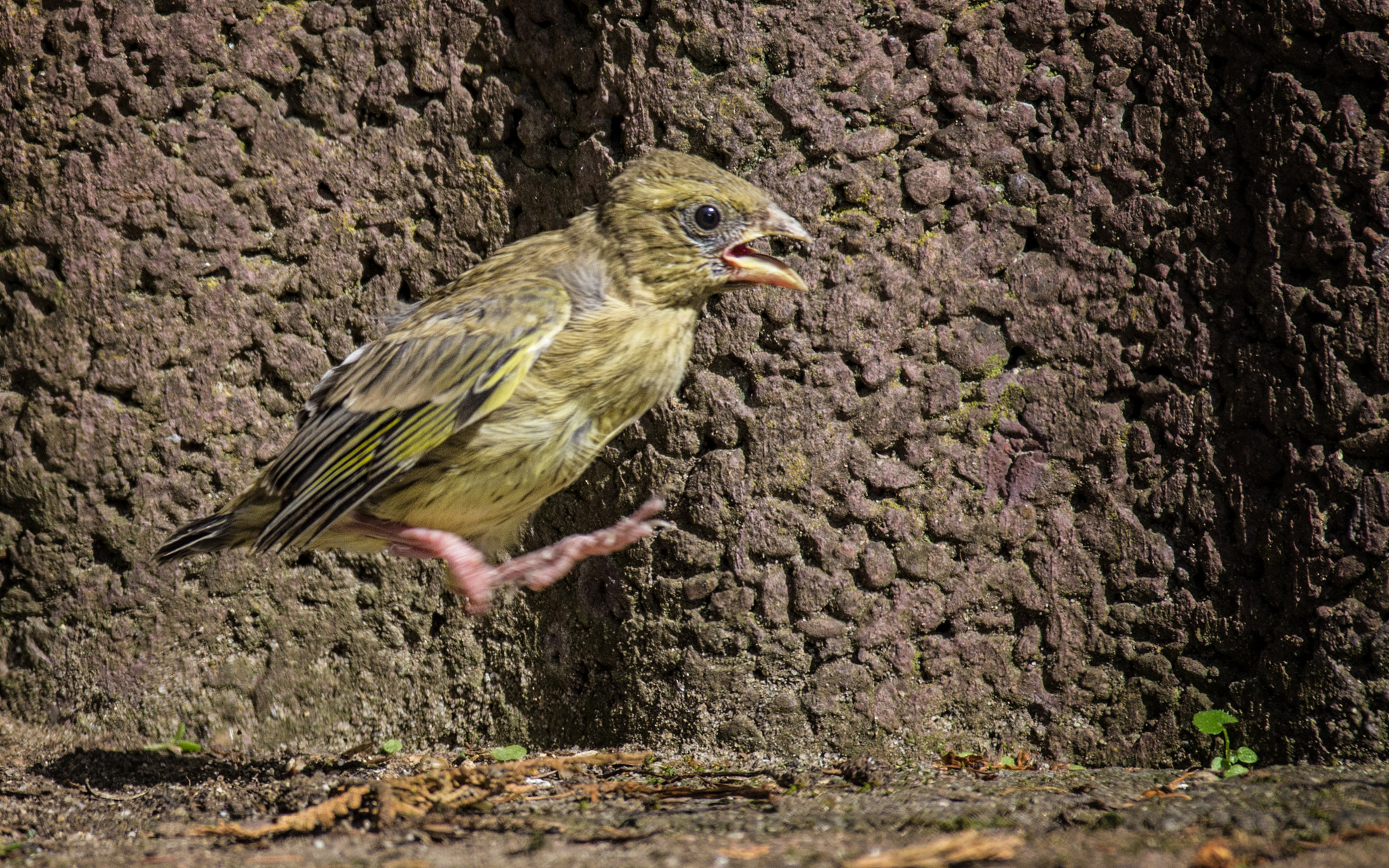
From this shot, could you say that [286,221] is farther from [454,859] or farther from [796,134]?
[454,859]

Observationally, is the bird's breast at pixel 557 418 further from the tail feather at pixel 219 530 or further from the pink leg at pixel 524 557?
A: the tail feather at pixel 219 530

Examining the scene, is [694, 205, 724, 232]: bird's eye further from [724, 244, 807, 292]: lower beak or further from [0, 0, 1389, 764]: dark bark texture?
[0, 0, 1389, 764]: dark bark texture

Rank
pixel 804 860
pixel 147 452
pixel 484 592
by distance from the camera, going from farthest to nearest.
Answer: pixel 147 452 → pixel 484 592 → pixel 804 860

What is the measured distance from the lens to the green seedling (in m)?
5.00

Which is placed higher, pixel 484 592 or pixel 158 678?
pixel 484 592

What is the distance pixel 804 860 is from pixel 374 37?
4110 millimetres

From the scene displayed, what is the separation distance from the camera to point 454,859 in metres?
2.93

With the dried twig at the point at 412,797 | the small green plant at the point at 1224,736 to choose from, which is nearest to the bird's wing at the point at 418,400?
the dried twig at the point at 412,797

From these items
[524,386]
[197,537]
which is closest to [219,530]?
[197,537]

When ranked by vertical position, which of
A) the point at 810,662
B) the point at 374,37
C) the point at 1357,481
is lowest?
the point at 810,662

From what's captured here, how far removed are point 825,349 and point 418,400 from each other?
1686 millimetres

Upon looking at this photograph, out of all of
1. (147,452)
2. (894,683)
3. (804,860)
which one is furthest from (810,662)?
(147,452)

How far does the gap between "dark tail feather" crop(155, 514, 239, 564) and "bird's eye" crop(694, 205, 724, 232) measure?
2.12 meters

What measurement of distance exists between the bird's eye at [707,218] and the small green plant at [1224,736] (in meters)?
2.75
